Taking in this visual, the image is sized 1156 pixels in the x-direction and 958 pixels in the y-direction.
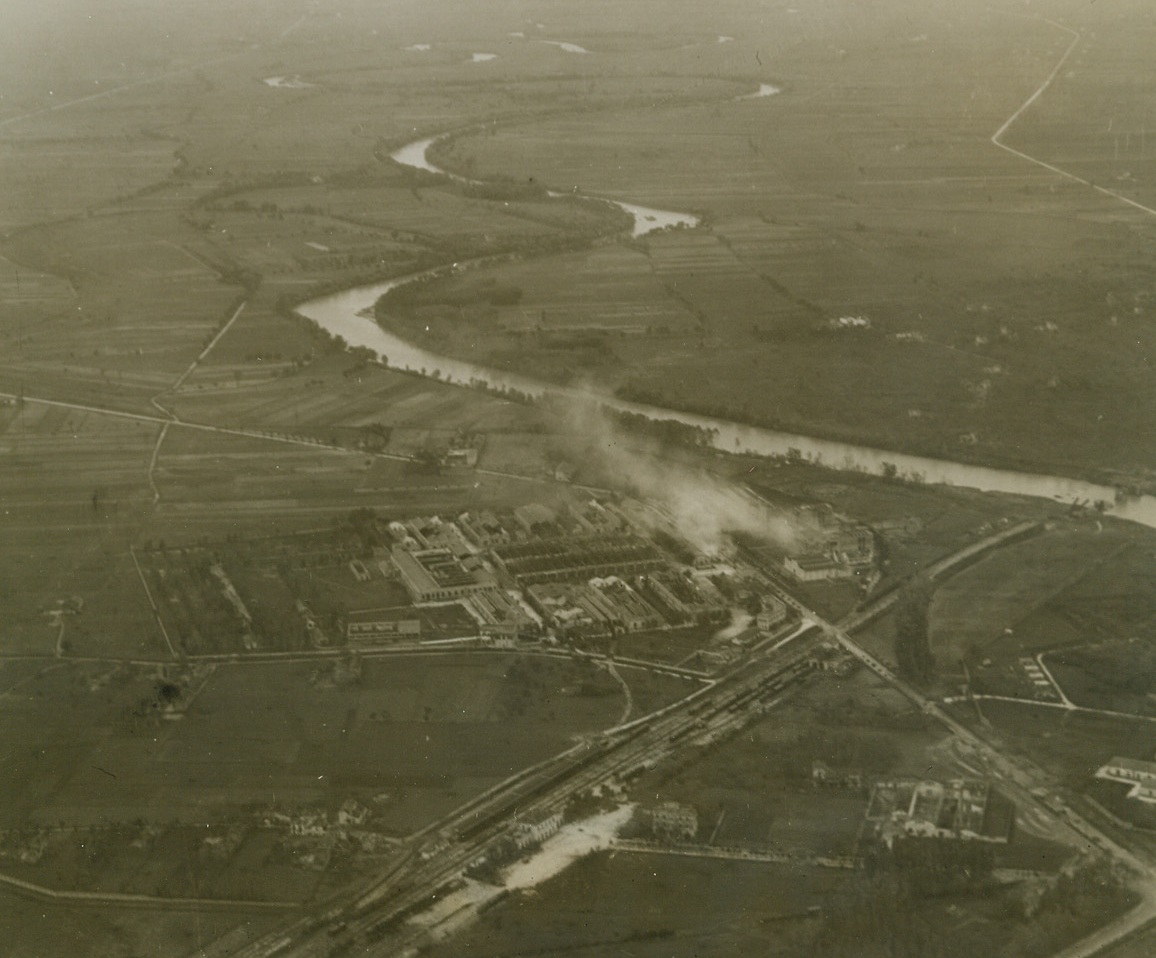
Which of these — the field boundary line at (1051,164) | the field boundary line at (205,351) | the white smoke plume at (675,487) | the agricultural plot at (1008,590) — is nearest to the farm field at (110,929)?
the agricultural plot at (1008,590)

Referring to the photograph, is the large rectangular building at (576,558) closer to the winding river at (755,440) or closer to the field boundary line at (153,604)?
the field boundary line at (153,604)

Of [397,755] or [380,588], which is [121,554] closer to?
[380,588]

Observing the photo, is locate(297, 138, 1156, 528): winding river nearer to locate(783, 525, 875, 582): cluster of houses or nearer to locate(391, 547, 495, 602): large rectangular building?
locate(783, 525, 875, 582): cluster of houses

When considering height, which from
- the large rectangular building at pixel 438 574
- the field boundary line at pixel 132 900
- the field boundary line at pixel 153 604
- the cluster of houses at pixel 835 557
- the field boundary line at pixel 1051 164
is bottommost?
the field boundary line at pixel 1051 164

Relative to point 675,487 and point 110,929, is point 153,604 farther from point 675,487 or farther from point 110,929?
point 675,487

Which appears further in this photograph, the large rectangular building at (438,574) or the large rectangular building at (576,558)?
the large rectangular building at (576,558)

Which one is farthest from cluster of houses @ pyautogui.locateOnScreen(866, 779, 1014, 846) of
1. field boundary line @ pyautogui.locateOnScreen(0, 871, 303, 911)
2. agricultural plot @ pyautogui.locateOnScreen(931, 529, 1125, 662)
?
field boundary line @ pyautogui.locateOnScreen(0, 871, 303, 911)
